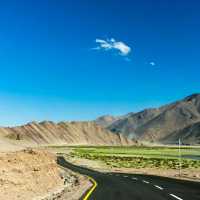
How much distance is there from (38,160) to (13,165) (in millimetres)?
5615

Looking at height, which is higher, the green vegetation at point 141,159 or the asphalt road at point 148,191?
the green vegetation at point 141,159

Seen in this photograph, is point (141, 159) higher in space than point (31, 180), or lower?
higher

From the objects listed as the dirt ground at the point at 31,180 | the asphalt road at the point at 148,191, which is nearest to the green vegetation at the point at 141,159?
the dirt ground at the point at 31,180

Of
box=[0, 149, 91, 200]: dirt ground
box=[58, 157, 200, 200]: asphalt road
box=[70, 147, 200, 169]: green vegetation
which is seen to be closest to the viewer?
box=[58, 157, 200, 200]: asphalt road

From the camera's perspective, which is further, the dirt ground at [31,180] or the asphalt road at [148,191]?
the dirt ground at [31,180]

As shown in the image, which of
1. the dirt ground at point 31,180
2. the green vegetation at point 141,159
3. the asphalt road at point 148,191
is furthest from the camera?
the green vegetation at point 141,159

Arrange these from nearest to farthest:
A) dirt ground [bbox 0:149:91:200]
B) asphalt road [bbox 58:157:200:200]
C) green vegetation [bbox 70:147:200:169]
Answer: asphalt road [bbox 58:157:200:200]
dirt ground [bbox 0:149:91:200]
green vegetation [bbox 70:147:200:169]

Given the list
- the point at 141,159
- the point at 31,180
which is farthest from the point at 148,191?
the point at 141,159

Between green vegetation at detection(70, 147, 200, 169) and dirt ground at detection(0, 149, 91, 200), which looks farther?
green vegetation at detection(70, 147, 200, 169)

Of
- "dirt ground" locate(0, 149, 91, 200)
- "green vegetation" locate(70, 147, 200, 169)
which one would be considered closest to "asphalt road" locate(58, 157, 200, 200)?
"dirt ground" locate(0, 149, 91, 200)

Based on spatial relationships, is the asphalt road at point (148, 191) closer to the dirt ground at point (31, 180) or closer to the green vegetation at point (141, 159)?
the dirt ground at point (31, 180)

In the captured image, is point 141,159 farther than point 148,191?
Yes

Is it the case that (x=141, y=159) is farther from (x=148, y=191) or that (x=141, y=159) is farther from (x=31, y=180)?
(x=148, y=191)

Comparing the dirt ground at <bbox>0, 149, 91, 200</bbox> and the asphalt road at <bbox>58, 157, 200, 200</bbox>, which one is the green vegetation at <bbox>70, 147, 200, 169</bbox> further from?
the asphalt road at <bbox>58, 157, 200, 200</bbox>
